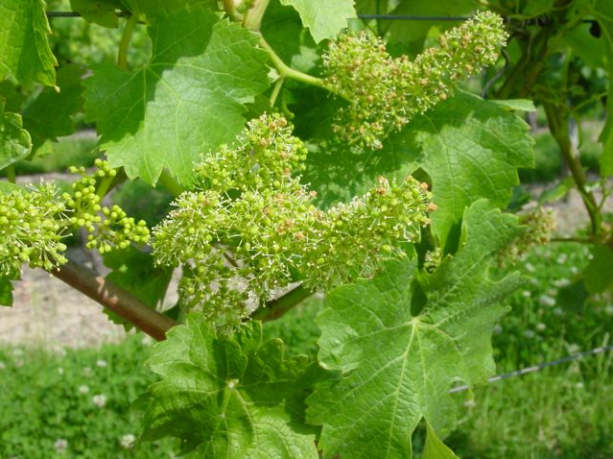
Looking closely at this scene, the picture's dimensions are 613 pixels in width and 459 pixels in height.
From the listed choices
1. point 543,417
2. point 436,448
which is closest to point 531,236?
point 436,448

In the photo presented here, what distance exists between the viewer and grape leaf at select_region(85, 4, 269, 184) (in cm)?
128

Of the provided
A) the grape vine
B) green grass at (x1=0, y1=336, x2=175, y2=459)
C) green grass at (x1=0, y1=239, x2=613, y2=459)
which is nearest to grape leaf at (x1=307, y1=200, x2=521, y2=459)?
the grape vine

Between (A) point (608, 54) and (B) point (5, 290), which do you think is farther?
(A) point (608, 54)

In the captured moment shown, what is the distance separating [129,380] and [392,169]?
3.35 m

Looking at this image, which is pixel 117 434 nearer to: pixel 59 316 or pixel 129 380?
pixel 129 380

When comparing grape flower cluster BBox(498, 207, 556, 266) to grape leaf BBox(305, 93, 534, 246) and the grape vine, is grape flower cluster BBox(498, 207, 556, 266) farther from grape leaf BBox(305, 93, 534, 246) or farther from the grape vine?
grape leaf BBox(305, 93, 534, 246)

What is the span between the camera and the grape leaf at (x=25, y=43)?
116cm

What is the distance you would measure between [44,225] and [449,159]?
0.72 m

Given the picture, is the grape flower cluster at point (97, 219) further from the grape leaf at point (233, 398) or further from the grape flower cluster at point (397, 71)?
the grape flower cluster at point (397, 71)

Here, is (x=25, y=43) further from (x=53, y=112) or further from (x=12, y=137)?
(x=53, y=112)

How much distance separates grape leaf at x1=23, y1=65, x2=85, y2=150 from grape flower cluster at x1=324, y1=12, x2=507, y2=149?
0.63 metres

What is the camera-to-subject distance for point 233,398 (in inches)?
52.6

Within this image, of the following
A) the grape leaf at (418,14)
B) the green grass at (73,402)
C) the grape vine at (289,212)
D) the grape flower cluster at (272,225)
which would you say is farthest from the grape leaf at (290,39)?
the green grass at (73,402)

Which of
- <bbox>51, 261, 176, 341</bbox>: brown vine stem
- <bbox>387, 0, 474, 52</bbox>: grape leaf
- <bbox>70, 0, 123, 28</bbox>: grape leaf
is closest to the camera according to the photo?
<bbox>51, 261, 176, 341</bbox>: brown vine stem
